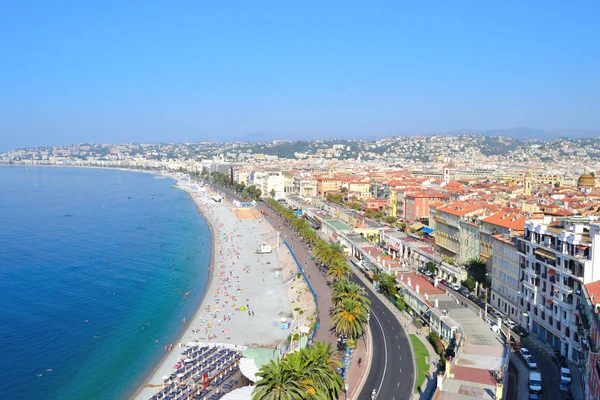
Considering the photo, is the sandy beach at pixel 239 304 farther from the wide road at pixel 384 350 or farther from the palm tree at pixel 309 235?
the palm tree at pixel 309 235

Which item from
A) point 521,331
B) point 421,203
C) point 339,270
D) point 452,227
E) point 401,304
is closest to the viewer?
point 521,331

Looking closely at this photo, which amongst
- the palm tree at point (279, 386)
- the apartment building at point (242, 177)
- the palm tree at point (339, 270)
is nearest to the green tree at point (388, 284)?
the palm tree at point (339, 270)

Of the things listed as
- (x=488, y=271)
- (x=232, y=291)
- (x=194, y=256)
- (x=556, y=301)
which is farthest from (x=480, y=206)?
(x=194, y=256)

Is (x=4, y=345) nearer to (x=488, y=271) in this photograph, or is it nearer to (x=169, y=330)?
(x=169, y=330)

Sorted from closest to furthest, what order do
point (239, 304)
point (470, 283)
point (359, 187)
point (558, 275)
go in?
point (558, 275), point (470, 283), point (239, 304), point (359, 187)

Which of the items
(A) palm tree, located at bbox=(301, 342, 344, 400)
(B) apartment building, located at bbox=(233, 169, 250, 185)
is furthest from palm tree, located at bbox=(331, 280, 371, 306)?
(B) apartment building, located at bbox=(233, 169, 250, 185)

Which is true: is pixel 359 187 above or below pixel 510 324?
above

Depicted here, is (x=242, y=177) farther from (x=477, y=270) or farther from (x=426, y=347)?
(x=426, y=347)

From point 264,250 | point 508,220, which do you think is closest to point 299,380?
point 508,220
